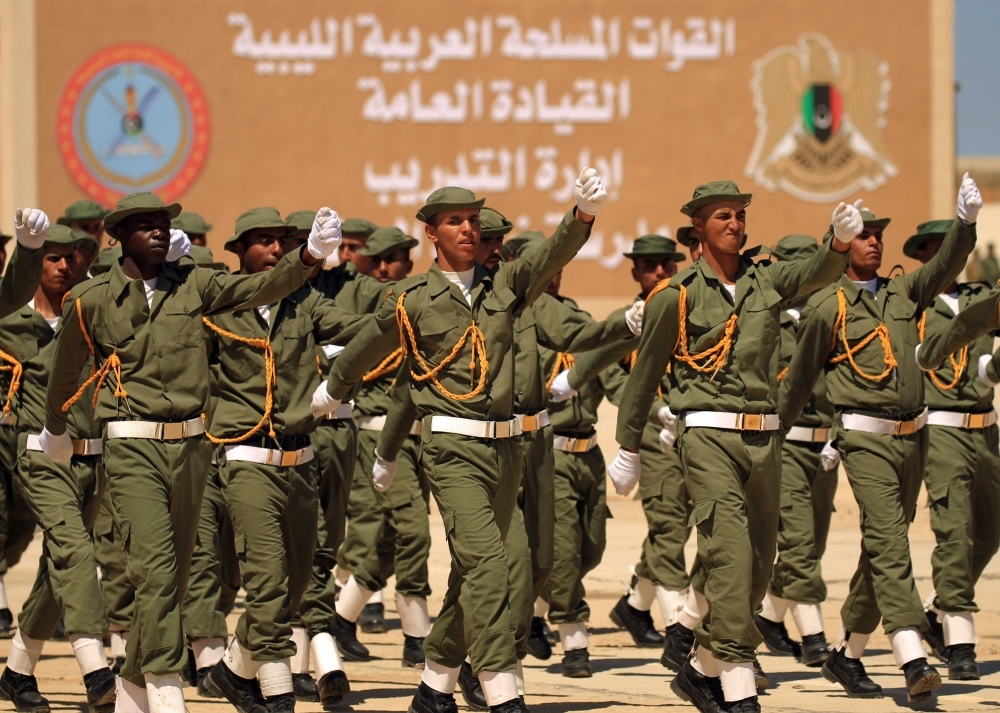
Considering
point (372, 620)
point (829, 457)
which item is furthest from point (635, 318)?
point (372, 620)

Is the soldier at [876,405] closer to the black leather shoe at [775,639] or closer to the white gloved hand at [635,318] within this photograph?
the white gloved hand at [635,318]

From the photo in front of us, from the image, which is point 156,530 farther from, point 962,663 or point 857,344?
point 962,663

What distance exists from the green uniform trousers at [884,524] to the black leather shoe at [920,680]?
0.21 m

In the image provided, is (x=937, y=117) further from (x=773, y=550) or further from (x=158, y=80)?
(x=773, y=550)

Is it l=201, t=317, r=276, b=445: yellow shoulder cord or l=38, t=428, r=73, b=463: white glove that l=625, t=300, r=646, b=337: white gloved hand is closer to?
l=201, t=317, r=276, b=445: yellow shoulder cord

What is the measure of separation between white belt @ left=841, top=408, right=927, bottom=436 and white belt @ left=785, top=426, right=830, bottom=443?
58.3 inches

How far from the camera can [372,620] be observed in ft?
39.8

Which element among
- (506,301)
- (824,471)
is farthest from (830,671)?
(506,301)

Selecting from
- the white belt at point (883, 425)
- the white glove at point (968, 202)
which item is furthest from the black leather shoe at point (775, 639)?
the white glove at point (968, 202)

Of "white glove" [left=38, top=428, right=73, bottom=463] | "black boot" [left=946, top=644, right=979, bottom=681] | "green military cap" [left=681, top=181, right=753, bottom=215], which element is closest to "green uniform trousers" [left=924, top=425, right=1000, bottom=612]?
"black boot" [left=946, top=644, right=979, bottom=681]

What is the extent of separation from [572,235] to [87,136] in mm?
23166

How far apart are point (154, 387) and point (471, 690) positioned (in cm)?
235

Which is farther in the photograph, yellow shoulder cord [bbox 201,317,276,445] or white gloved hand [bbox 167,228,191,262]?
white gloved hand [bbox 167,228,191,262]

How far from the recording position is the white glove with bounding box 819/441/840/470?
1024cm
